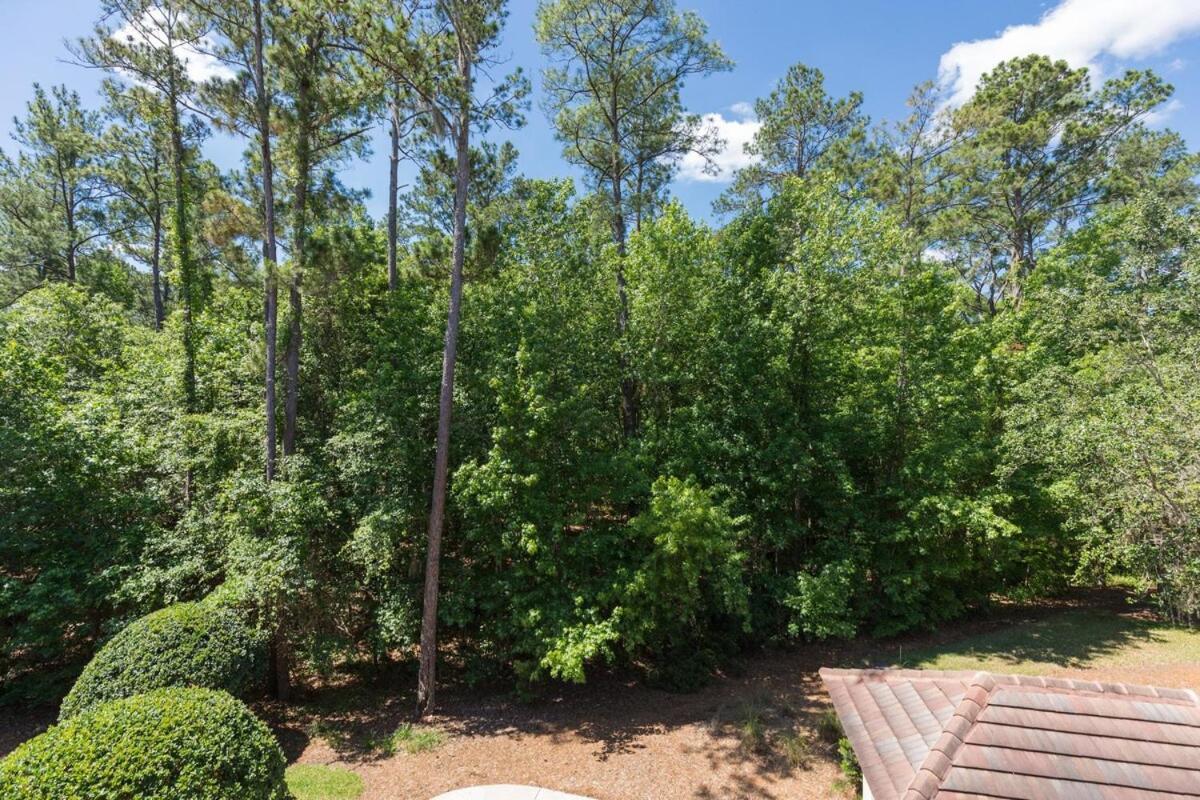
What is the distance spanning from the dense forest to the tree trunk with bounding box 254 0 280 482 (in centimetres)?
6

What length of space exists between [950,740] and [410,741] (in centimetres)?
801

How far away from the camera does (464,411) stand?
10.1m

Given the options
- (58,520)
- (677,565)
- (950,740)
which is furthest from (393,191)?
(950,740)

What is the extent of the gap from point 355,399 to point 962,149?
22.2 meters

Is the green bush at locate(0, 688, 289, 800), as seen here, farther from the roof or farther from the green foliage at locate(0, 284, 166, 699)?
the roof

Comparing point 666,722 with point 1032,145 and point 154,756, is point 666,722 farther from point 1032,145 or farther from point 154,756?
point 1032,145

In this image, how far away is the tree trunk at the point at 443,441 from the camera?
9281 millimetres

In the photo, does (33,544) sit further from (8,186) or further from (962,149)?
(962,149)

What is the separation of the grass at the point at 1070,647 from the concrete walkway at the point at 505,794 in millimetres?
7984

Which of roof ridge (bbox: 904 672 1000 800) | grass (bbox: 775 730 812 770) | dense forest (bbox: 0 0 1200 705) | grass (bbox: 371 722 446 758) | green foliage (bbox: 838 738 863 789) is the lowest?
grass (bbox: 371 722 446 758)

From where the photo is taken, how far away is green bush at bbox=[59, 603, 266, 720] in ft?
23.7

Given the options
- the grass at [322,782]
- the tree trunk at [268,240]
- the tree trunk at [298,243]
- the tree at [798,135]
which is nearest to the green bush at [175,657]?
the grass at [322,782]

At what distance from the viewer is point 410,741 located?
8.65m

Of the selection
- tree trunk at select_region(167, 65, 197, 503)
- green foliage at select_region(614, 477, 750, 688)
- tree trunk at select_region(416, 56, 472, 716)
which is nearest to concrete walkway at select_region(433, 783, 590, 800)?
green foliage at select_region(614, 477, 750, 688)
